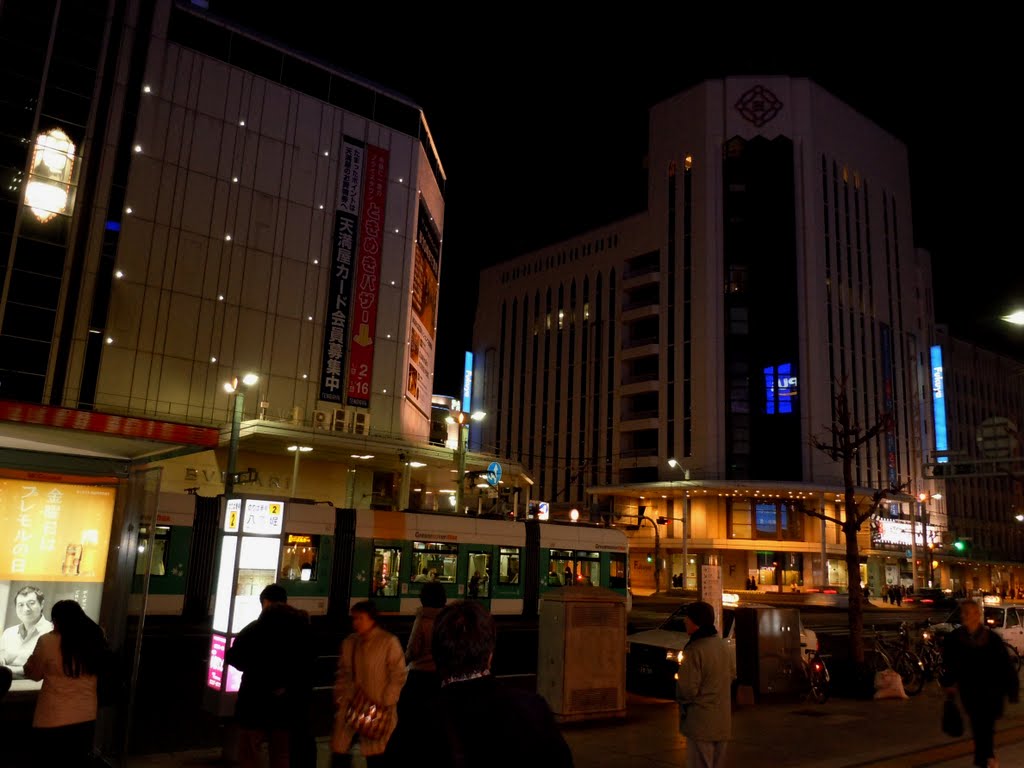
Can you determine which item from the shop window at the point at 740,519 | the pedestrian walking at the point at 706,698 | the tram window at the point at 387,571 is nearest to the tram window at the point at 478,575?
the tram window at the point at 387,571

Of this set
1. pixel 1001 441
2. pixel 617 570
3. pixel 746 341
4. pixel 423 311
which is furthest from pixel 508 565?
pixel 746 341

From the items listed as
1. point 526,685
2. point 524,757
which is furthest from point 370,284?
point 524,757

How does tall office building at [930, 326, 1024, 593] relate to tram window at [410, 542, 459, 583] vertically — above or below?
above

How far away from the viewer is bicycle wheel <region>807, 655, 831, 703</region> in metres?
12.9

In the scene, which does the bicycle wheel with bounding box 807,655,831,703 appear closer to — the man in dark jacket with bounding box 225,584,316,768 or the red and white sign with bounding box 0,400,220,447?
the man in dark jacket with bounding box 225,584,316,768

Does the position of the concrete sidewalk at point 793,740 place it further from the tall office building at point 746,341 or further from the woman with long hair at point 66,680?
the tall office building at point 746,341

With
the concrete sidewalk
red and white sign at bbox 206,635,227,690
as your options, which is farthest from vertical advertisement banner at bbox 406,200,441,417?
red and white sign at bbox 206,635,227,690

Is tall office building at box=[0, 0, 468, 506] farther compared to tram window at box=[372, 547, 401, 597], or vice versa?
tall office building at box=[0, 0, 468, 506]

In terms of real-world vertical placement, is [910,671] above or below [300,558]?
below

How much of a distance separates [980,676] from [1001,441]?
1156 centimetres

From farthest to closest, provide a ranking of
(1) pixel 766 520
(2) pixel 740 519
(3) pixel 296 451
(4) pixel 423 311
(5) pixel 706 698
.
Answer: (2) pixel 740 519 < (1) pixel 766 520 < (4) pixel 423 311 < (3) pixel 296 451 < (5) pixel 706 698

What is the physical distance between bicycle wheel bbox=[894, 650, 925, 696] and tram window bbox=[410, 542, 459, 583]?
12549mm

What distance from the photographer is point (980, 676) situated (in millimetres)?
8125

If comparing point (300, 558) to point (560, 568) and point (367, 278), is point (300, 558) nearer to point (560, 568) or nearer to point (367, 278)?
point (560, 568)
